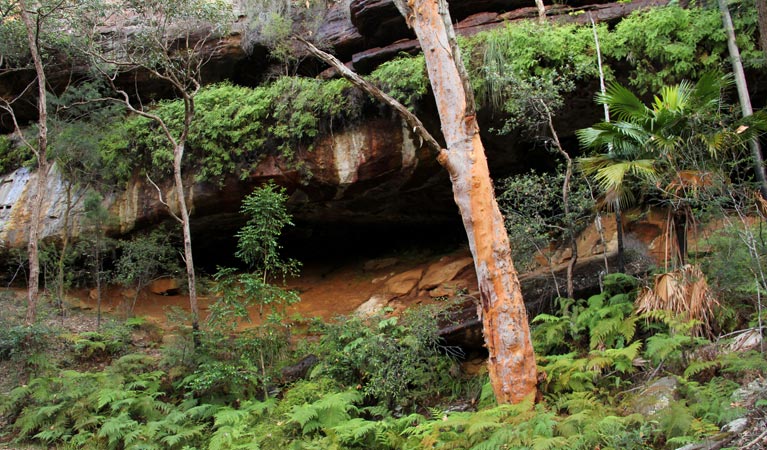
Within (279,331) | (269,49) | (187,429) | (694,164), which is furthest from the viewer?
(269,49)

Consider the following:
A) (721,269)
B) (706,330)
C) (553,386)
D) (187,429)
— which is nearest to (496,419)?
(553,386)

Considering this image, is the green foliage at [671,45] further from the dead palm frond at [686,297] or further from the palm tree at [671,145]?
the dead palm frond at [686,297]

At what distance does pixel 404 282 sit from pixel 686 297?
698 centimetres

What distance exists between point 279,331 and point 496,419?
443 cm

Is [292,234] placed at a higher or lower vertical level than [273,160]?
lower

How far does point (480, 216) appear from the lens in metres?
6.78

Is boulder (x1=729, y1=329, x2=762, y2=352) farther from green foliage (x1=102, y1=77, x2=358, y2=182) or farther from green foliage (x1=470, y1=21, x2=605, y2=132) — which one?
green foliage (x1=102, y1=77, x2=358, y2=182)

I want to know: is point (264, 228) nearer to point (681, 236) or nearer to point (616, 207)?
point (616, 207)

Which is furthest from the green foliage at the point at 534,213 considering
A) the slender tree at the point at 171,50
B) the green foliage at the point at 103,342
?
the green foliage at the point at 103,342

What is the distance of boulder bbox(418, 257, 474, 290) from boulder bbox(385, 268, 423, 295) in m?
0.19

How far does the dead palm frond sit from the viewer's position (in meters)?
6.88

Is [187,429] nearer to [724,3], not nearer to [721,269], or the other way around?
[721,269]

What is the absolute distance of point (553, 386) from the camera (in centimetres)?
663

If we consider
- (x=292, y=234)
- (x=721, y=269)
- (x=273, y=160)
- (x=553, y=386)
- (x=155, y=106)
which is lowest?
(x=553, y=386)
